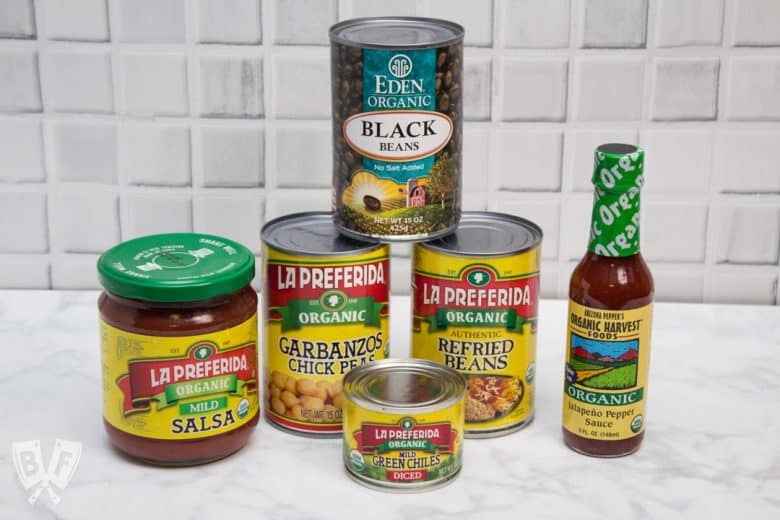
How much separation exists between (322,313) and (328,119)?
1.26 ft

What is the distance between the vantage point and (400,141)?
1296 millimetres

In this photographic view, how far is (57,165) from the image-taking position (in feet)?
5.50

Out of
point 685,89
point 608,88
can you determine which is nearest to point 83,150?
point 608,88

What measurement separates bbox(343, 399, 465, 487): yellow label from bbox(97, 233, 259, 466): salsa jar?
0.45 ft

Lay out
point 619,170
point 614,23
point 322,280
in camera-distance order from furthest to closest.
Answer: point 614,23 → point 322,280 → point 619,170

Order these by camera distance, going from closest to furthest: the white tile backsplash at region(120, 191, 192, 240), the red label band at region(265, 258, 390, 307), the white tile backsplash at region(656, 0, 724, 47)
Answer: the red label band at region(265, 258, 390, 307) < the white tile backsplash at region(656, 0, 724, 47) < the white tile backsplash at region(120, 191, 192, 240)

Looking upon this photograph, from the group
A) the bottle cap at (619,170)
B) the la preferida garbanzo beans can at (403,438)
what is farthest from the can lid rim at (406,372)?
the bottle cap at (619,170)

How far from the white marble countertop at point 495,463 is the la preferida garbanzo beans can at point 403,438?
2 centimetres

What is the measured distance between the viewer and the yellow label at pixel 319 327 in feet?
4.37

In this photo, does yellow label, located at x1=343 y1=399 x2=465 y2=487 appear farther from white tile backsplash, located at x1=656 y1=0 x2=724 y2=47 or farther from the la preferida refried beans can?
white tile backsplash, located at x1=656 y1=0 x2=724 y2=47

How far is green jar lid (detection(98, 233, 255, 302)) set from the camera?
122 centimetres

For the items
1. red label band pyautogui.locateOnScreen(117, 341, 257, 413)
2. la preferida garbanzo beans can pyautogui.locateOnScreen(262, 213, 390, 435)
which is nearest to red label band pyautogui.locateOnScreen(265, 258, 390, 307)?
la preferida garbanzo beans can pyautogui.locateOnScreen(262, 213, 390, 435)

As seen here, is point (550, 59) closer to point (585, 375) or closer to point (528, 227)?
point (528, 227)

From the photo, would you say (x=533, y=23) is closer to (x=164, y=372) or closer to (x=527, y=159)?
(x=527, y=159)
